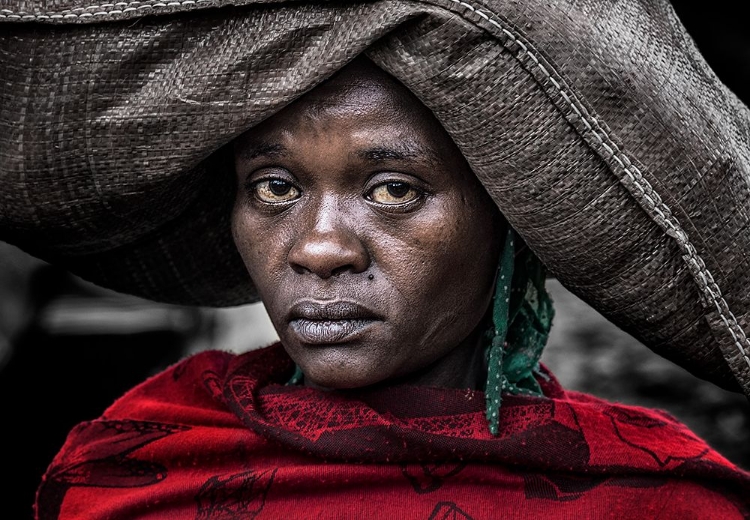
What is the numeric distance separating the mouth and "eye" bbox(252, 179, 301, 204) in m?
0.19

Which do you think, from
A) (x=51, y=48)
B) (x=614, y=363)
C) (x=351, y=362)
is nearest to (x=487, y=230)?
(x=351, y=362)

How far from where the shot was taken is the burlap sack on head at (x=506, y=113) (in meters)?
1.67

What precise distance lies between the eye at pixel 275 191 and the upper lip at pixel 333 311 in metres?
0.19

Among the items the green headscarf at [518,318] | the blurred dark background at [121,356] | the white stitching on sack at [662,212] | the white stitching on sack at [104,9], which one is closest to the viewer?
A: the white stitching on sack at [662,212]

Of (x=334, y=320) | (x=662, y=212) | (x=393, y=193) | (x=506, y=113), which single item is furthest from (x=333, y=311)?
(x=662, y=212)

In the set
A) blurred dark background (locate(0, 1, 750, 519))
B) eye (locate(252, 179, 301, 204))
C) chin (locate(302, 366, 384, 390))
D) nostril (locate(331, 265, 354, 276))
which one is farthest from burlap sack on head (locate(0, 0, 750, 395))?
blurred dark background (locate(0, 1, 750, 519))

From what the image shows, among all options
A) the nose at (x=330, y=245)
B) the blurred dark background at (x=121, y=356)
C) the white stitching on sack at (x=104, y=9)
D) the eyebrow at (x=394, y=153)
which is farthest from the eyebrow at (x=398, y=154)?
the blurred dark background at (x=121, y=356)

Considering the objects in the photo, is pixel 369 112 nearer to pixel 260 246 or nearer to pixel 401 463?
pixel 260 246

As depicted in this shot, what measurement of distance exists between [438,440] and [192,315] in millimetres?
2808

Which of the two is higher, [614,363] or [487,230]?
[487,230]

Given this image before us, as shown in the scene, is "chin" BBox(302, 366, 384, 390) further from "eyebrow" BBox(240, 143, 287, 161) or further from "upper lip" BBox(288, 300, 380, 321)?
"eyebrow" BBox(240, 143, 287, 161)

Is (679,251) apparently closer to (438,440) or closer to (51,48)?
(438,440)

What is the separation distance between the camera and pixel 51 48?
1854 millimetres

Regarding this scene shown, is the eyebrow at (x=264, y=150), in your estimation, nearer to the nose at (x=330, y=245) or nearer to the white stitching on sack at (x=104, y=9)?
the nose at (x=330, y=245)
